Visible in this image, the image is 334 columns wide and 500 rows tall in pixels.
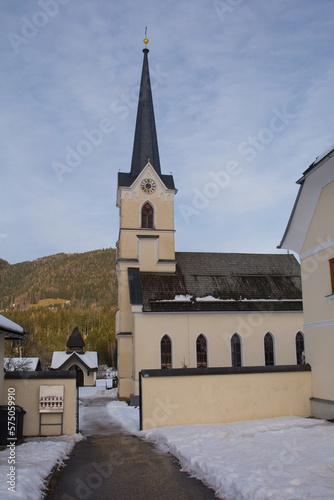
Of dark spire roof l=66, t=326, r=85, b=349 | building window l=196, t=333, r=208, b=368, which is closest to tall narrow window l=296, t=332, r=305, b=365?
building window l=196, t=333, r=208, b=368

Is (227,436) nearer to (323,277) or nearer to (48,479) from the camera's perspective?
(48,479)

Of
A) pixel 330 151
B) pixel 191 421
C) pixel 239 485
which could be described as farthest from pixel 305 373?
pixel 239 485

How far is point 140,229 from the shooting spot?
30.3m

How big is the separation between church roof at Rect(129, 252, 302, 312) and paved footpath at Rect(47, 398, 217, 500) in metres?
16.1

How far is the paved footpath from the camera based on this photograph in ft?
22.6

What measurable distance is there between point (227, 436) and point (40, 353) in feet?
239

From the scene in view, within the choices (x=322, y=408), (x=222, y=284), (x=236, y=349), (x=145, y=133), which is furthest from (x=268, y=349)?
(x=145, y=133)

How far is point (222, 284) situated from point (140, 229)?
A: 6.66 metres

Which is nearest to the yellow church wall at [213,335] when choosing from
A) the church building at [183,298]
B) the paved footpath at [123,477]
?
the church building at [183,298]

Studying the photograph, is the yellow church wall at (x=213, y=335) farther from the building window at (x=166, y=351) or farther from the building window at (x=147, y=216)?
the building window at (x=147, y=216)

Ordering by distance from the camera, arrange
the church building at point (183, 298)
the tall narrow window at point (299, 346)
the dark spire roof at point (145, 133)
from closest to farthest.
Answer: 1. the church building at point (183, 298)
2. the tall narrow window at point (299, 346)
3. the dark spire roof at point (145, 133)

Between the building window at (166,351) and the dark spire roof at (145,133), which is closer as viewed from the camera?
the building window at (166,351)

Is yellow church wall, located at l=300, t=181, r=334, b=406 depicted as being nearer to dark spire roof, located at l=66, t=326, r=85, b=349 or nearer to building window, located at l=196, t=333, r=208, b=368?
building window, located at l=196, t=333, r=208, b=368

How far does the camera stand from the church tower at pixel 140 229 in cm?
2878
